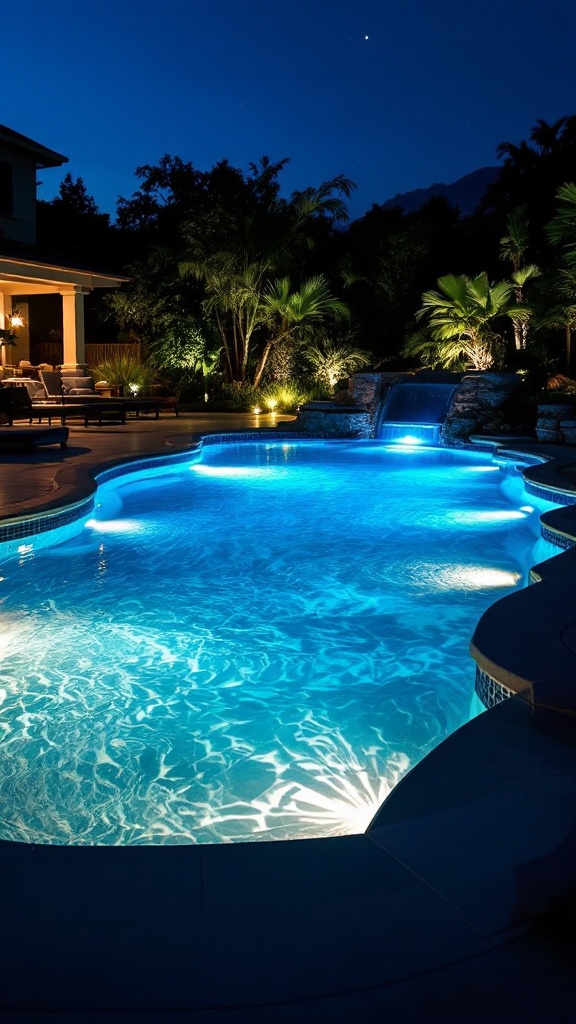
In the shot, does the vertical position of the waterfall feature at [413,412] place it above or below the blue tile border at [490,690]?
above

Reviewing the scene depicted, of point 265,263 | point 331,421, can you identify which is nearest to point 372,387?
point 331,421

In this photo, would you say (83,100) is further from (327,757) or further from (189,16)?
(327,757)

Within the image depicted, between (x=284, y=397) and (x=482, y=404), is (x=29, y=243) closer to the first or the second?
(x=284, y=397)

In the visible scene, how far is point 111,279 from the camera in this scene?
1934 cm

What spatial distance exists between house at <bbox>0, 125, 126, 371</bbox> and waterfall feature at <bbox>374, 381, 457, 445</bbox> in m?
7.07

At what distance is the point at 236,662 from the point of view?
15.9ft

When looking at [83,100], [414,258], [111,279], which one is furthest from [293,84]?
[111,279]

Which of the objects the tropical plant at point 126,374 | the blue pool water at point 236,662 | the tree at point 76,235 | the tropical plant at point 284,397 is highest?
the tree at point 76,235

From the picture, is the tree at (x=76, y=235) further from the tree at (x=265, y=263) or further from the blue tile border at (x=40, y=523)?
the blue tile border at (x=40, y=523)

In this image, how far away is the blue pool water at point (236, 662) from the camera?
3.33m

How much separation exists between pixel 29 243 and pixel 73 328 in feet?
8.48

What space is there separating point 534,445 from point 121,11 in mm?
27867

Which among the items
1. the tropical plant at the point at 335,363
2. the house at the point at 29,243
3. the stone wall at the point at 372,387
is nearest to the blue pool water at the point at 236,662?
the stone wall at the point at 372,387

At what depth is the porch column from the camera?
63.0ft
